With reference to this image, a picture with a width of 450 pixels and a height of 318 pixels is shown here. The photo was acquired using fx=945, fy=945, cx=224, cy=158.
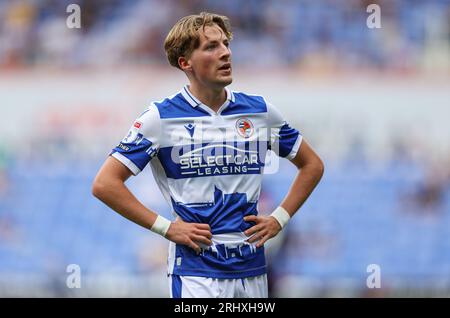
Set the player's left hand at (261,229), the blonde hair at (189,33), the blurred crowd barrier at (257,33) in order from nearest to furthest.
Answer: the player's left hand at (261,229) < the blonde hair at (189,33) < the blurred crowd barrier at (257,33)

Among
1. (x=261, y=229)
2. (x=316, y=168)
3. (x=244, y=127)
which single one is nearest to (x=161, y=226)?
(x=261, y=229)

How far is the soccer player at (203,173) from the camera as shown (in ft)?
16.1

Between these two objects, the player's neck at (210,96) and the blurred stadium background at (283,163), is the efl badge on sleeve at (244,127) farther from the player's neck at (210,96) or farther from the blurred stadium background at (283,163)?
the blurred stadium background at (283,163)

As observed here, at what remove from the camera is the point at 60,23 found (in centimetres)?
1379

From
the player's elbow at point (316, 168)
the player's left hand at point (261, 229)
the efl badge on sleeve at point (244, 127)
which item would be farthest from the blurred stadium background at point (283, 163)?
the efl badge on sleeve at point (244, 127)

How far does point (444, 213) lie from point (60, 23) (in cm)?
609

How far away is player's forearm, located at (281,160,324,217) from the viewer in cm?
532

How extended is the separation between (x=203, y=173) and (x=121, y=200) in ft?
1.47

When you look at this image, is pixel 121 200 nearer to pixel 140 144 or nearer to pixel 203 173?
pixel 140 144

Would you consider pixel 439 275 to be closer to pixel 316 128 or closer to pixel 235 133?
pixel 316 128

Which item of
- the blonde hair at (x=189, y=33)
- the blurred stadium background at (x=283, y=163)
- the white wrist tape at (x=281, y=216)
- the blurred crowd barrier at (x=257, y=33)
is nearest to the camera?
the blonde hair at (x=189, y=33)

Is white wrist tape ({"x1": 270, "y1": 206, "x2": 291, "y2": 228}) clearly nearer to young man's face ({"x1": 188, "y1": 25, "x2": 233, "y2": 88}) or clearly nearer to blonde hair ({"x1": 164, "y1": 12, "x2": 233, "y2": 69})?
young man's face ({"x1": 188, "y1": 25, "x2": 233, "y2": 88})

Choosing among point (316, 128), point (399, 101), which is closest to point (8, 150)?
point (316, 128)

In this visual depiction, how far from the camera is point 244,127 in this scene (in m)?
5.10
